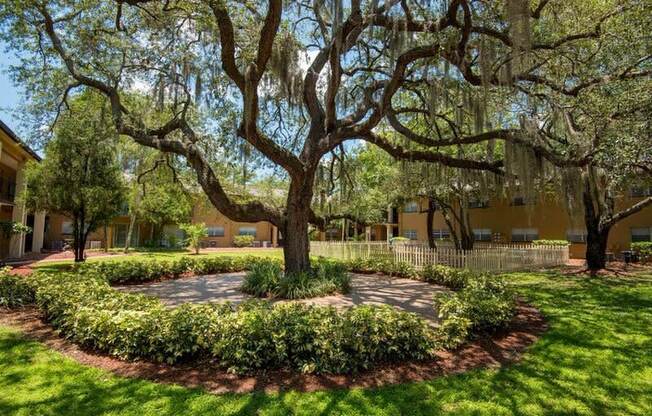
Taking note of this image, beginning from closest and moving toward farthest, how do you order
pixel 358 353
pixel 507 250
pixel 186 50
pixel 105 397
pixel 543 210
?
1. pixel 105 397
2. pixel 358 353
3. pixel 186 50
4. pixel 507 250
5. pixel 543 210

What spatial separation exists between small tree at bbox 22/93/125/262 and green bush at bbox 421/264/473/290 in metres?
10.5

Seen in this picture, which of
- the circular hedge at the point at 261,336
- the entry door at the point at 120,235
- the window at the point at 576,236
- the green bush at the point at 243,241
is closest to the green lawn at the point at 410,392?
the circular hedge at the point at 261,336

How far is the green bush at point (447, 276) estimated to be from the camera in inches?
353

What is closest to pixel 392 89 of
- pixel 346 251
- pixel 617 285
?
pixel 617 285

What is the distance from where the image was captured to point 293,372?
405cm

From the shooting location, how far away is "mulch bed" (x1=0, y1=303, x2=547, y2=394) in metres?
3.78

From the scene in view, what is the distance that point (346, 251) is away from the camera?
17.4m

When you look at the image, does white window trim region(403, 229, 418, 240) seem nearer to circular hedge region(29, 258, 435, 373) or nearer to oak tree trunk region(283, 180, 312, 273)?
oak tree trunk region(283, 180, 312, 273)

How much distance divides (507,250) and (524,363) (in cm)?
1072

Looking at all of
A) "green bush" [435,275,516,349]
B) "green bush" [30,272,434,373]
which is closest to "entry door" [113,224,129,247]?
"green bush" [30,272,434,373]

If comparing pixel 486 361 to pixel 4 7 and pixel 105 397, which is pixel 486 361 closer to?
pixel 105 397

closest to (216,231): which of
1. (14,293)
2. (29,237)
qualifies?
(29,237)

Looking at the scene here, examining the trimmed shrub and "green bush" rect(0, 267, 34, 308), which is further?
the trimmed shrub

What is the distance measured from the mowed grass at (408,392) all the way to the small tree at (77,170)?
8069 mm
